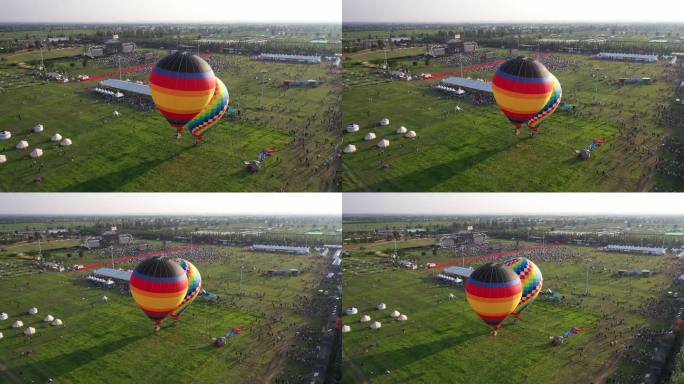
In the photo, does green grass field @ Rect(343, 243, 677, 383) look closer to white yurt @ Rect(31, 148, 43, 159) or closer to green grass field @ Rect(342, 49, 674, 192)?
green grass field @ Rect(342, 49, 674, 192)

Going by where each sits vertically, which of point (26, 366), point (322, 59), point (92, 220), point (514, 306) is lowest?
point (26, 366)

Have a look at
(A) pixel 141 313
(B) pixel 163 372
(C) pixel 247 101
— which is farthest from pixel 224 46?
(B) pixel 163 372

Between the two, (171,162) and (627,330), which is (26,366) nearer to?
(171,162)

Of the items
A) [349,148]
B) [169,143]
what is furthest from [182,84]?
[349,148]

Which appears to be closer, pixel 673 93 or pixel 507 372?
pixel 507 372

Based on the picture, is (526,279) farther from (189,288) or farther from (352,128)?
(189,288)

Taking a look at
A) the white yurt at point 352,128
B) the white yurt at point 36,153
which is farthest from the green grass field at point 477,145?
the white yurt at point 36,153

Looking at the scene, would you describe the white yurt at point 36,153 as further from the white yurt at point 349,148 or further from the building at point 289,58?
the building at point 289,58
